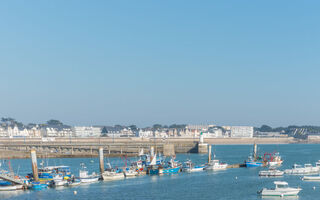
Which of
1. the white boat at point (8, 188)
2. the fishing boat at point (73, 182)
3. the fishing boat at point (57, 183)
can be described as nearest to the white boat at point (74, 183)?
the fishing boat at point (73, 182)

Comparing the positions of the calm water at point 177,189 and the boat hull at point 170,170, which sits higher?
the boat hull at point 170,170

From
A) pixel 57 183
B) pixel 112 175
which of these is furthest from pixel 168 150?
pixel 57 183

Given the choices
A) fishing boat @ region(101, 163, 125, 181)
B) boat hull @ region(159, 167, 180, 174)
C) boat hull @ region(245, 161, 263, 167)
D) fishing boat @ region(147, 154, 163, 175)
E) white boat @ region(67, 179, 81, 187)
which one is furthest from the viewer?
boat hull @ region(245, 161, 263, 167)

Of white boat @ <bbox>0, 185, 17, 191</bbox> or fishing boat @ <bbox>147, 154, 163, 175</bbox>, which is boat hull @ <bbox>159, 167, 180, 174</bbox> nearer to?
fishing boat @ <bbox>147, 154, 163, 175</bbox>

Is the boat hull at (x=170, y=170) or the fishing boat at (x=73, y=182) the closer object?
the fishing boat at (x=73, y=182)

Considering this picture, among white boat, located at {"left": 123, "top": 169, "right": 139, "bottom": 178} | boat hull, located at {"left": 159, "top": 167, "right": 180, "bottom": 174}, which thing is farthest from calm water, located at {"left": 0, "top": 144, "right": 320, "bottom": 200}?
boat hull, located at {"left": 159, "top": 167, "right": 180, "bottom": 174}

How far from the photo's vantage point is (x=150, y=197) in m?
58.8

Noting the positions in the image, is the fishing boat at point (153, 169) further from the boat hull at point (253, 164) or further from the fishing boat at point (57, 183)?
the boat hull at point (253, 164)

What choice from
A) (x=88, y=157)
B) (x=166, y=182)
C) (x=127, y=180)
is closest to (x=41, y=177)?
(x=127, y=180)

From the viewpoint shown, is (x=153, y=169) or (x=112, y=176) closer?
(x=112, y=176)

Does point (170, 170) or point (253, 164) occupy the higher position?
point (170, 170)

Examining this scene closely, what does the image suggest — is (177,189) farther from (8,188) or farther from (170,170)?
(8,188)

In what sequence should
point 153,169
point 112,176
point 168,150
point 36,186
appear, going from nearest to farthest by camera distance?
point 36,186
point 112,176
point 153,169
point 168,150

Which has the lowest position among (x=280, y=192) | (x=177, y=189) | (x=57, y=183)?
(x=177, y=189)
